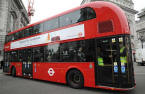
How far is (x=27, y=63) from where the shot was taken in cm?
880

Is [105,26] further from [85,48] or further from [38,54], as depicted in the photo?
[38,54]

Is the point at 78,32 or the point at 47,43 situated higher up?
the point at 78,32

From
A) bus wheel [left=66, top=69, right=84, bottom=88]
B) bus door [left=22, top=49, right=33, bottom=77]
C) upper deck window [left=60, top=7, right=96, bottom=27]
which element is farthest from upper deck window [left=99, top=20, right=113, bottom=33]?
bus door [left=22, top=49, right=33, bottom=77]

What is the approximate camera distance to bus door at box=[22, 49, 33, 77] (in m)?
8.53

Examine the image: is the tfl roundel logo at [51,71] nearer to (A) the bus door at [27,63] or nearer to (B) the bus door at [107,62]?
(A) the bus door at [27,63]

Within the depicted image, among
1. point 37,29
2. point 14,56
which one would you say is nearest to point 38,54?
point 37,29

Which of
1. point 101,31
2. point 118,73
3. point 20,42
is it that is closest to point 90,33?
point 101,31

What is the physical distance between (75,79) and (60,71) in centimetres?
106

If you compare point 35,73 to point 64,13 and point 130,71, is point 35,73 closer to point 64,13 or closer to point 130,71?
point 64,13

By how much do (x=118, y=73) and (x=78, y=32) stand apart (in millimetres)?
2789

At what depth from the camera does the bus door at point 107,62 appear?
15.3 feet

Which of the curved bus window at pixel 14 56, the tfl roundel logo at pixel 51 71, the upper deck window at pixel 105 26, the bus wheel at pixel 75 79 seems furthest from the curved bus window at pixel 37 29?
the upper deck window at pixel 105 26

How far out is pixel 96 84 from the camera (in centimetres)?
505

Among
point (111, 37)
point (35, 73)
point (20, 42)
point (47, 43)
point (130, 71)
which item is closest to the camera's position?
point (130, 71)
